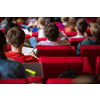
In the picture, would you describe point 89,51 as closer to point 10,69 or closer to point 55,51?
point 55,51

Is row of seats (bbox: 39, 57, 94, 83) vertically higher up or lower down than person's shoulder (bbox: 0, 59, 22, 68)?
lower down

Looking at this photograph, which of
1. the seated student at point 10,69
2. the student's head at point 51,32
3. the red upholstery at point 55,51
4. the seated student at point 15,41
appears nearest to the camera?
the seated student at point 10,69

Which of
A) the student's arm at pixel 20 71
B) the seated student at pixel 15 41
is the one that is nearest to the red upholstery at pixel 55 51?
the seated student at pixel 15 41

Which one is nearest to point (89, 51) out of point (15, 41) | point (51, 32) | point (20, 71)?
point (51, 32)

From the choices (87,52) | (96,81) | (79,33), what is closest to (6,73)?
(96,81)

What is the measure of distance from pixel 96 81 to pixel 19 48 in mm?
951

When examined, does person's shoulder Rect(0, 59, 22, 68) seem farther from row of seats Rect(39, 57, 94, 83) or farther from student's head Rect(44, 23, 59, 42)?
student's head Rect(44, 23, 59, 42)

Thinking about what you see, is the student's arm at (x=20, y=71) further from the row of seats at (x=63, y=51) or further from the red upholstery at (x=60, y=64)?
the row of seats at (x=63, y=51)

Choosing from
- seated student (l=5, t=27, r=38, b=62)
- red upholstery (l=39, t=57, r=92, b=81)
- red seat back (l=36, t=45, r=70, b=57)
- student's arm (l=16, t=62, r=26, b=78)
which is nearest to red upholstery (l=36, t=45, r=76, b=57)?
red seat back (l=36, t=45, r=70, b=57)

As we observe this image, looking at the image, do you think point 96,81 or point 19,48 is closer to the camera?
point 96,81

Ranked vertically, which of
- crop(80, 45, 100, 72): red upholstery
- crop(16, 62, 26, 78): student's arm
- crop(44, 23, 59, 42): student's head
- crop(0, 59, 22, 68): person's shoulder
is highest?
crop(44, 23, 59, 42): student's head

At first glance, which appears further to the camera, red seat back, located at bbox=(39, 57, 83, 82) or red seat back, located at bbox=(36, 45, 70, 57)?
red seat back, located at bbox=(36, 45, 70, 57)
